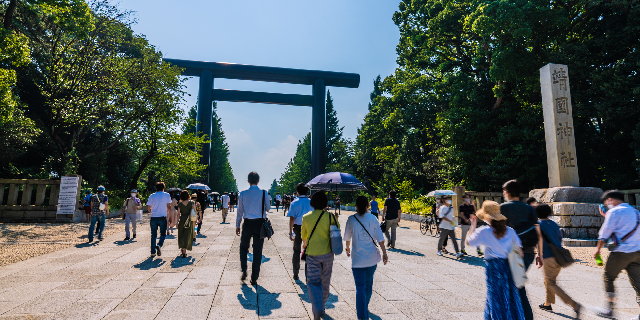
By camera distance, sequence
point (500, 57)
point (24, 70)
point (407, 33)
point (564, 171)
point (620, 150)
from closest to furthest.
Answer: point (564, 171) → point (500, 57) → point (620, 150) → point (24, 70) → point (407, 33)

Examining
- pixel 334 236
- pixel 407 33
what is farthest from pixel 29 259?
pixel 407 33

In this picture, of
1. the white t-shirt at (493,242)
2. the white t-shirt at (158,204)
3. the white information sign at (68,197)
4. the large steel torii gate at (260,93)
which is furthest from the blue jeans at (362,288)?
the large steel torii gate at (260,93)

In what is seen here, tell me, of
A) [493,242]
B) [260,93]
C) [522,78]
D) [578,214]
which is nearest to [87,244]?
[493,242]

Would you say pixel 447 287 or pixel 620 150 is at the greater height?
pixel 620 150

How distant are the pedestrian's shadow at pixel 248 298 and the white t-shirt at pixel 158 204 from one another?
3.46m

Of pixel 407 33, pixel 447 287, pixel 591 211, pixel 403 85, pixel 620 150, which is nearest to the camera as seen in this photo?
pixel 447 287

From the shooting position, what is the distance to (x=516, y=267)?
3.03 metres

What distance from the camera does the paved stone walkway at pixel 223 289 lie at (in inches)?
157

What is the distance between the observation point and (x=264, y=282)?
17.8 ft

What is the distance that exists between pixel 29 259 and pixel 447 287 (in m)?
8.55

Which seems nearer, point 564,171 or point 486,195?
point 564,171

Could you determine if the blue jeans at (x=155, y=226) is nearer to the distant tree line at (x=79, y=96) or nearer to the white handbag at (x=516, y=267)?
the white handbag at (x=516, y=267)

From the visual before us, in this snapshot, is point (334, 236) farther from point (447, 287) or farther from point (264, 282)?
point (447, 287)

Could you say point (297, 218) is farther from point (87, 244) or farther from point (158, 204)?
point (87, 244)
